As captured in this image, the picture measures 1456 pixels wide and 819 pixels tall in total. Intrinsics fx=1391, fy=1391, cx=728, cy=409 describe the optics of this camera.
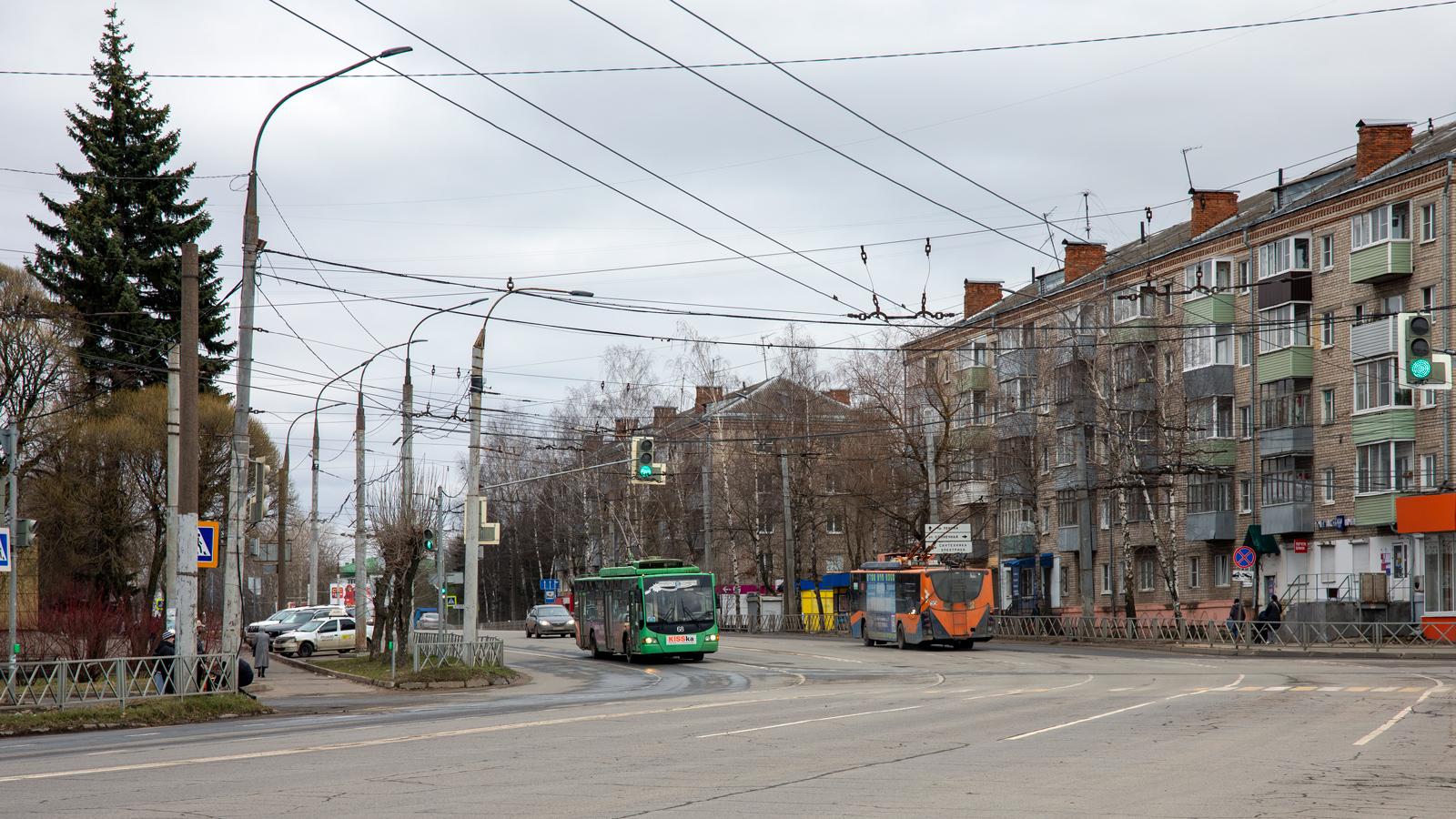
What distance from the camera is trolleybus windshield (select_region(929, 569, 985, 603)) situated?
4359 cm

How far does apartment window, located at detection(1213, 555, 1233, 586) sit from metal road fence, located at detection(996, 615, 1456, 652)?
5923 millimetres

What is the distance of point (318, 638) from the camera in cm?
4925

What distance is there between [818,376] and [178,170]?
1284 inches

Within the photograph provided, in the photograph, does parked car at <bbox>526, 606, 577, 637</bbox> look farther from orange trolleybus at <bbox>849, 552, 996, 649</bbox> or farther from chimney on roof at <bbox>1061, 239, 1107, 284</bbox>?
chimney on roof at <bbox>1061, 239, 1107, 284</bbox>

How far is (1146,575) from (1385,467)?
15310 millimetres

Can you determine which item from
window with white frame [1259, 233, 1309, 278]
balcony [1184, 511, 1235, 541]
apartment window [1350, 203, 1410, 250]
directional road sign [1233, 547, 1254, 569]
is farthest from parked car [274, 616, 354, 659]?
apartment window [1350, 203, 1410, 250]

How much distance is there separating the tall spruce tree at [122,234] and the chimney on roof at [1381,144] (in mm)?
39479

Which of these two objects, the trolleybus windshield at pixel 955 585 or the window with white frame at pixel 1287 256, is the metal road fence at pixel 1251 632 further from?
the window with white frame at pixel 1287 256

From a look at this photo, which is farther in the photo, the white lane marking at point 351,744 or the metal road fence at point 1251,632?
the metal road fence at point 1251,632

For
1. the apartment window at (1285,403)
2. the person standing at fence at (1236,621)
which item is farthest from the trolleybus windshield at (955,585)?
the apartment window at (1285,403)

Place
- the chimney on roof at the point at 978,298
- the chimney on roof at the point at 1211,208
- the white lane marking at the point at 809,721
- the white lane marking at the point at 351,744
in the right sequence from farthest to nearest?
the chimney on roof at the point at 978,298
the chimney on roof at the point at 1211,208
the white lane marking at the point at 809,721
the white lane marking at the point at 351,744

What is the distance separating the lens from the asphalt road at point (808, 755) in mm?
10367

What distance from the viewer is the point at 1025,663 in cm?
3512

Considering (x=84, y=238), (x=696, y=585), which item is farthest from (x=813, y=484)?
(x=84, y=238)
